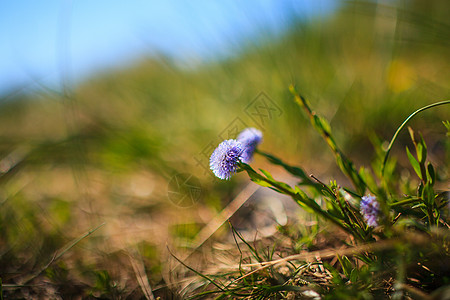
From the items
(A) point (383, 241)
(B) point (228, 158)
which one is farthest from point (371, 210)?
(B) point (228, 158)

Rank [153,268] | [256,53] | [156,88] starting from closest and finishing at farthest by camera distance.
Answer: [153,268] < [256,53] < [156,88]

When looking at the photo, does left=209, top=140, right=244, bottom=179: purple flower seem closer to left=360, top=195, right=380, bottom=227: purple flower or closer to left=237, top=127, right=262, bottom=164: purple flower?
left=237, top=127, right=262, bottom=164: purple flower

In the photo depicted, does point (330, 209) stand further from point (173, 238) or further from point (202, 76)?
point (202, 76)

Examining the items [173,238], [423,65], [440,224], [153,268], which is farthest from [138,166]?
[423,65]

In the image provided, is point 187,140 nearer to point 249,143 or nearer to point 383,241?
point 249,143

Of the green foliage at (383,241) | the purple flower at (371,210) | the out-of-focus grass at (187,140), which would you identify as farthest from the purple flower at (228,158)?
the out-of-focus grass at (187,140)

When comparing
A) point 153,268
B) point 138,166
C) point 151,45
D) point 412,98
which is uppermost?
point 151,45

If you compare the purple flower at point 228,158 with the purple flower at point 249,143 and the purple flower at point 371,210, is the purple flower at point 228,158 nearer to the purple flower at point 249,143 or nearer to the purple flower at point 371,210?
the purple flower at point 249,143
